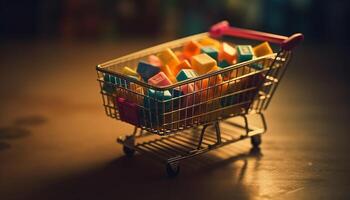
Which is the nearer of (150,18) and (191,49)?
(191,49)

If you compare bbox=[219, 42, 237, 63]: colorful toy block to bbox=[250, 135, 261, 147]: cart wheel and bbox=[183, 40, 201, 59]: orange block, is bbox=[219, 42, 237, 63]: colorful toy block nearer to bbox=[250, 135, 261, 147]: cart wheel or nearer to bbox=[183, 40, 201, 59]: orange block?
bbox=[183, 40, 201, 59]: orange block

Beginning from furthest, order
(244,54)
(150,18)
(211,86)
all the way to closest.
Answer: (150,18) → (244,54) → (211,86)

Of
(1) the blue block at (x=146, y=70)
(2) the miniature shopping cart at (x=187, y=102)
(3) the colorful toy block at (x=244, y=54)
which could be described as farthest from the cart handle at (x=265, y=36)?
(1) the blue block at (x=146, y=70)

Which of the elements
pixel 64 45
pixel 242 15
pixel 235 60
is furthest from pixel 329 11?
pixel 235 60

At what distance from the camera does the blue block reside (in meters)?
2.40

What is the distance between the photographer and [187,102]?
2295 millimetres

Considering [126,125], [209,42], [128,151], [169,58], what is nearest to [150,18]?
[126,125]

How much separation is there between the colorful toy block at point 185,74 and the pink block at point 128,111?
0.20 m

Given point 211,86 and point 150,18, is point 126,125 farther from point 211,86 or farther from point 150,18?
point 150,18

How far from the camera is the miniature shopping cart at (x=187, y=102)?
7.43ft

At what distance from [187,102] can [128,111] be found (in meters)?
0.22

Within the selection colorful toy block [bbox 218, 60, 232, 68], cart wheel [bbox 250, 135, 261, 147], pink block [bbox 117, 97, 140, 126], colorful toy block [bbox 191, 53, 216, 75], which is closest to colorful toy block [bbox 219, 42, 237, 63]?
colorful toy block [bbox 218, 60, 232, 68]

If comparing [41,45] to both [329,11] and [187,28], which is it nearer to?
[187,28]

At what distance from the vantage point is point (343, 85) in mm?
3453
